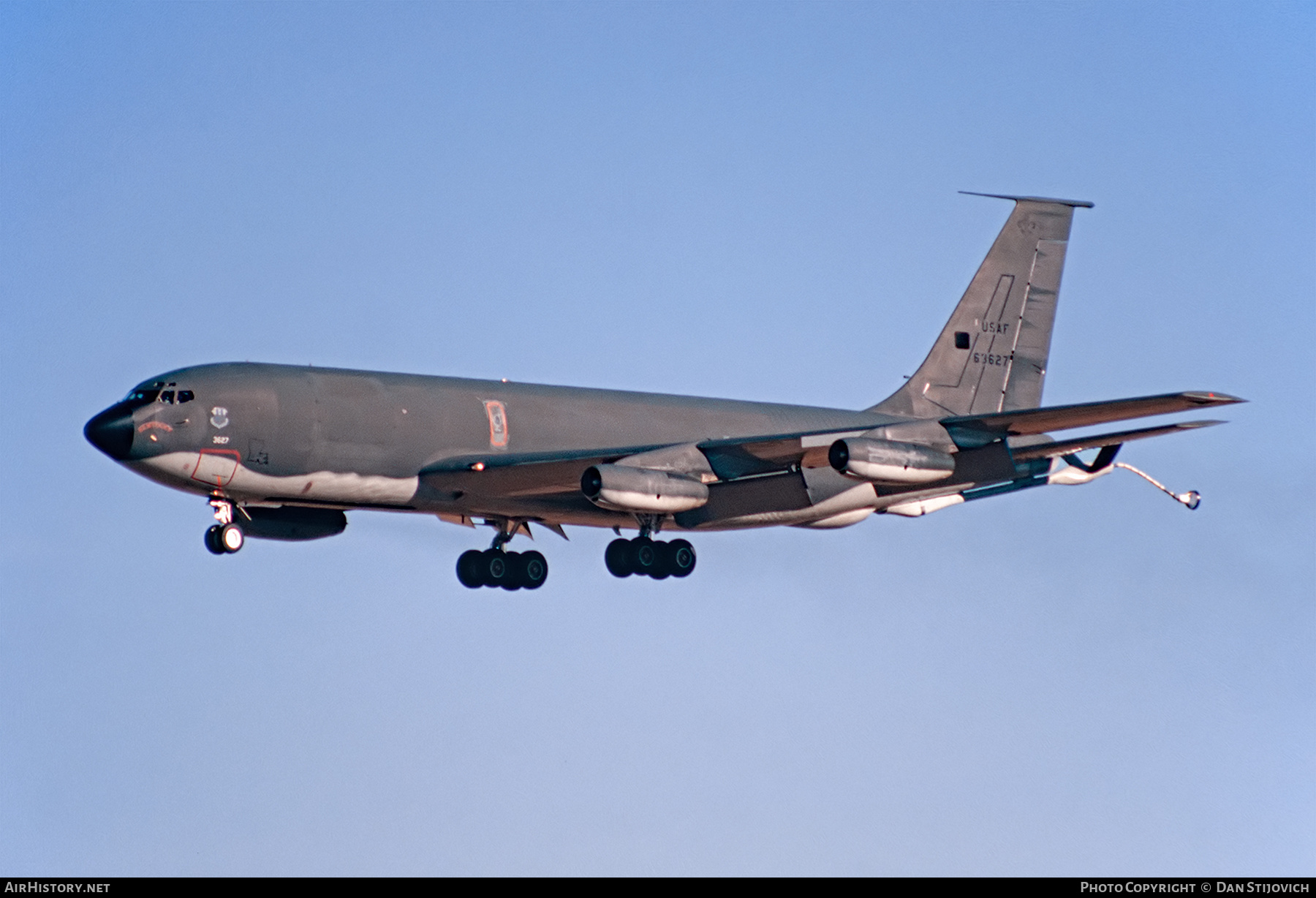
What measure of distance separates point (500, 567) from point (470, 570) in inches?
28.4

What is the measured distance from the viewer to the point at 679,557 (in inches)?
1684

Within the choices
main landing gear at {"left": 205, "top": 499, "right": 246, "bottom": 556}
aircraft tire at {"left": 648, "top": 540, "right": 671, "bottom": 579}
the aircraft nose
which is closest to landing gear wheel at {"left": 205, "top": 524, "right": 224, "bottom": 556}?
main landing gear at {"left": 205, "top": 499, "right": 246, "bottom": 556}

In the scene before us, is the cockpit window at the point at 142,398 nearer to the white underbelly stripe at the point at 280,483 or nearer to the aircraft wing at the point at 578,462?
the white underbelly stripe at the point at 280,483

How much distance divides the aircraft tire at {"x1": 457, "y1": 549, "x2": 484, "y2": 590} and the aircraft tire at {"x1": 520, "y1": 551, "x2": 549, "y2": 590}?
1.00 meters

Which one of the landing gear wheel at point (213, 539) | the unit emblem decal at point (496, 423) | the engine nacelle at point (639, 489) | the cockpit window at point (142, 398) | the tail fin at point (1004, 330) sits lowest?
the landing gear wheel at point (213, 539)

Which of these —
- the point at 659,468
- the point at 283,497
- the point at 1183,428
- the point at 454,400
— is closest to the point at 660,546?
the point at 659,468

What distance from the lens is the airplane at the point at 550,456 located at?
1499 inches

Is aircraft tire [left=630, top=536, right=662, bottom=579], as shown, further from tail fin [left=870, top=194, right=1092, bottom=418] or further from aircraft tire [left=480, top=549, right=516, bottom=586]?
tail fin [left=870, top=194, right=1092, bottom=418]

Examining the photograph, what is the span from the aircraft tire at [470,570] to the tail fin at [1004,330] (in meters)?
11.3

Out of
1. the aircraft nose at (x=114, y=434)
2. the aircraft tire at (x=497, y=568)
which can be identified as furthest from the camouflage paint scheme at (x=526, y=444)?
the aircraft tire at (x=497, y=568)

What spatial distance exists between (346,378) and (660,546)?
8096mm

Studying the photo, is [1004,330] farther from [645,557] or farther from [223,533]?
[223,533]

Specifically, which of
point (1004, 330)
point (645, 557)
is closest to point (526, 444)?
point (645, 557)

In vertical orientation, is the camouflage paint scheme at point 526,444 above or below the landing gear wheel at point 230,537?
above
